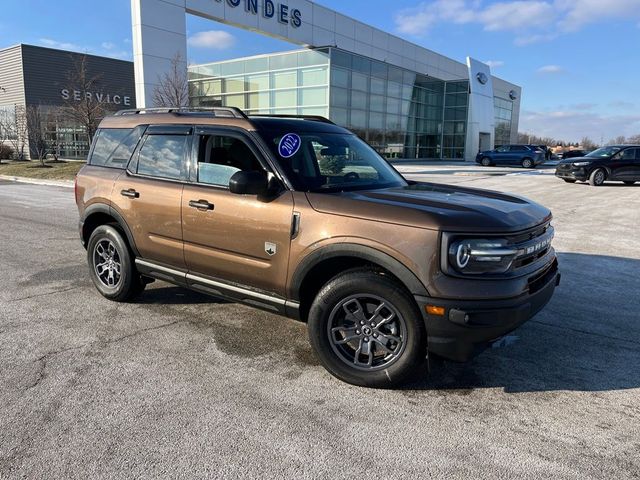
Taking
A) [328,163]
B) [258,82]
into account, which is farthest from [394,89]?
[328,163]

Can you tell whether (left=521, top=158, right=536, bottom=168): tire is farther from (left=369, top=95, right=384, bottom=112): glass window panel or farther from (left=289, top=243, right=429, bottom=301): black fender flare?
(left=289, top=243, right=429, bottom=301): black fender flare

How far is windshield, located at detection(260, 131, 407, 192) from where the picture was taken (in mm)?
3920

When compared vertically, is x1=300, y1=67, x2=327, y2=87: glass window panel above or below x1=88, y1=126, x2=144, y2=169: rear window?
above

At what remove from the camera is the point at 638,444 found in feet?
9.30

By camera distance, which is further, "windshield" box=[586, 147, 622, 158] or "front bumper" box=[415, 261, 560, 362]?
"windshield" box=[586, 147, 622, 158]

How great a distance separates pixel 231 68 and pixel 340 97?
26.3 feet

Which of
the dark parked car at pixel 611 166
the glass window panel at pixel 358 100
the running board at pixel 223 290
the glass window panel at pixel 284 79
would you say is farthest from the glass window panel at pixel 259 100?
the running board at pixel 223 290

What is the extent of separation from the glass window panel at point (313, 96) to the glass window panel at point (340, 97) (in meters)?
0.56

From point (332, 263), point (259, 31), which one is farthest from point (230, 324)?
point (259, 31)

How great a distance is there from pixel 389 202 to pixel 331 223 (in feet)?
1.44

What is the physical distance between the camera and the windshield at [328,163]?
392 cm

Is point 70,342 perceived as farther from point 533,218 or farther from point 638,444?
point 638,444

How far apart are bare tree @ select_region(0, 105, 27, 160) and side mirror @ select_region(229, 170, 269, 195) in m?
34.4

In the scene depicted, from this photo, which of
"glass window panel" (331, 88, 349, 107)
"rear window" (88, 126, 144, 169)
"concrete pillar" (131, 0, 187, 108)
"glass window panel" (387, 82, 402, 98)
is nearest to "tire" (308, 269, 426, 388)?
"rear window" (88, 126, 144, 169)
